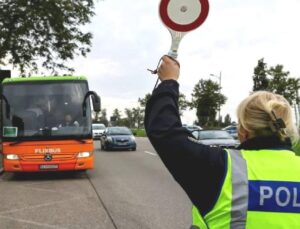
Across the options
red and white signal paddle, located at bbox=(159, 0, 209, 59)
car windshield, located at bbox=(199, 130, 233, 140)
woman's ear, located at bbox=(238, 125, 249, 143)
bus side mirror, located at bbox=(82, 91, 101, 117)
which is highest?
red and white signal paddle, located at bbox=(159, 0, 209, 59)

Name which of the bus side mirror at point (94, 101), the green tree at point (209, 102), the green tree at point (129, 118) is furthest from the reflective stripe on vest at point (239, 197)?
the green tree at point (129, 118)

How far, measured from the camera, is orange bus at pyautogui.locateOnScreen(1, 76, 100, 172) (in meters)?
14.2

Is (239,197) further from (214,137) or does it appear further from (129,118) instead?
(129,118)

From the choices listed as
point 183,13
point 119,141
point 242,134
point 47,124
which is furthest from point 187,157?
point 119,141

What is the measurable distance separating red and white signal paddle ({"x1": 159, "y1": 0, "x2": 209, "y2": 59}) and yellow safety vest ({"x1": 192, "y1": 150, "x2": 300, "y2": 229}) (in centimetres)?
115

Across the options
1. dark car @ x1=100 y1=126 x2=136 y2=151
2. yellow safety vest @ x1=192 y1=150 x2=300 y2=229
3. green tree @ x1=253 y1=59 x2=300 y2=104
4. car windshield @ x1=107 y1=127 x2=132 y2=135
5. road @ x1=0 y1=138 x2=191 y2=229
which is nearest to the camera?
yellow safety vest @ x1=192 y1=150 x2=300 y2=229

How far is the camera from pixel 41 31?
25656 millimetres

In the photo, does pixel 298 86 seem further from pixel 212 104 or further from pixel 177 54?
pixel 177 54

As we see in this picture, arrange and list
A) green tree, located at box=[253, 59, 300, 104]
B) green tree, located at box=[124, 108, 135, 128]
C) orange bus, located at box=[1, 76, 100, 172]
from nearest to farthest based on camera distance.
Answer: orange bus, located at box=[1, 76, 100, 172] → green tree, located at box=[253, 59, 300, 104] → green tree, located at box=[124, 108, 135, 128]

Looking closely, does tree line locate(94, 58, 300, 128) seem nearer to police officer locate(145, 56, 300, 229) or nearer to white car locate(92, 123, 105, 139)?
white car locate(92, 123, 105, 139)

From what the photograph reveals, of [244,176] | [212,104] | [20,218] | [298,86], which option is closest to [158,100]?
[244,176]

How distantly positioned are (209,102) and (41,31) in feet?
146

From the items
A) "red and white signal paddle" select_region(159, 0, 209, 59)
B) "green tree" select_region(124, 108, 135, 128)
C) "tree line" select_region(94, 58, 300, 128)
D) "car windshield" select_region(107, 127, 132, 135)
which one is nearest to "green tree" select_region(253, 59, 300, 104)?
"tree line" select_region(94, 58, 300, 128)

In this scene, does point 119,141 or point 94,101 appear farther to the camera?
point 119,141
